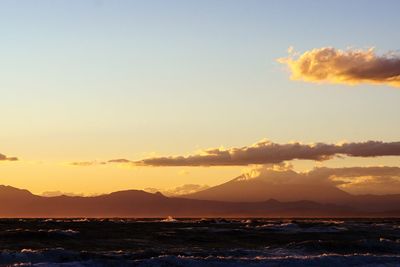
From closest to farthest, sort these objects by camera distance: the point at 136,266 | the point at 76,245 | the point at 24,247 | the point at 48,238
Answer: the point at 136,266 < the point at 24,247 < the point at 76,245 < the point at 48,238

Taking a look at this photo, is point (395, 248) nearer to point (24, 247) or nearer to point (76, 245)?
point (76, 245)

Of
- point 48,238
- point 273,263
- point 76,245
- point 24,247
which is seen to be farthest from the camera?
point 48,238

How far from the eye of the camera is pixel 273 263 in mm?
42531

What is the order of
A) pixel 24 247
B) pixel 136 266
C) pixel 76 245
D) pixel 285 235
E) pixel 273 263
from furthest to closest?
pixel 285 235
pixel 76 245
pixel 24 247
pixel 273 263
pixel 136 266

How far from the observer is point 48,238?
60.0m

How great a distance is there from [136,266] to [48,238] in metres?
22.1

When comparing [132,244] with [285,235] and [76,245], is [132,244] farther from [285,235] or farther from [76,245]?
[285,235]

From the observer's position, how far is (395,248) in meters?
55.4

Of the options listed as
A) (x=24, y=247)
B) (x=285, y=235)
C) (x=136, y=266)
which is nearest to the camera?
(x=136, y=266)

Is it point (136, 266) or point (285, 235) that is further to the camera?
point (285, 235)

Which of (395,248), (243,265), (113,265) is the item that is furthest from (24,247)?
(395,248)

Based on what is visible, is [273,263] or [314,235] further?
[314,235]

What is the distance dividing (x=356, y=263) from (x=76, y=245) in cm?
2135

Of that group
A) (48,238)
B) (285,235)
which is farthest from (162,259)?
(285,235)
